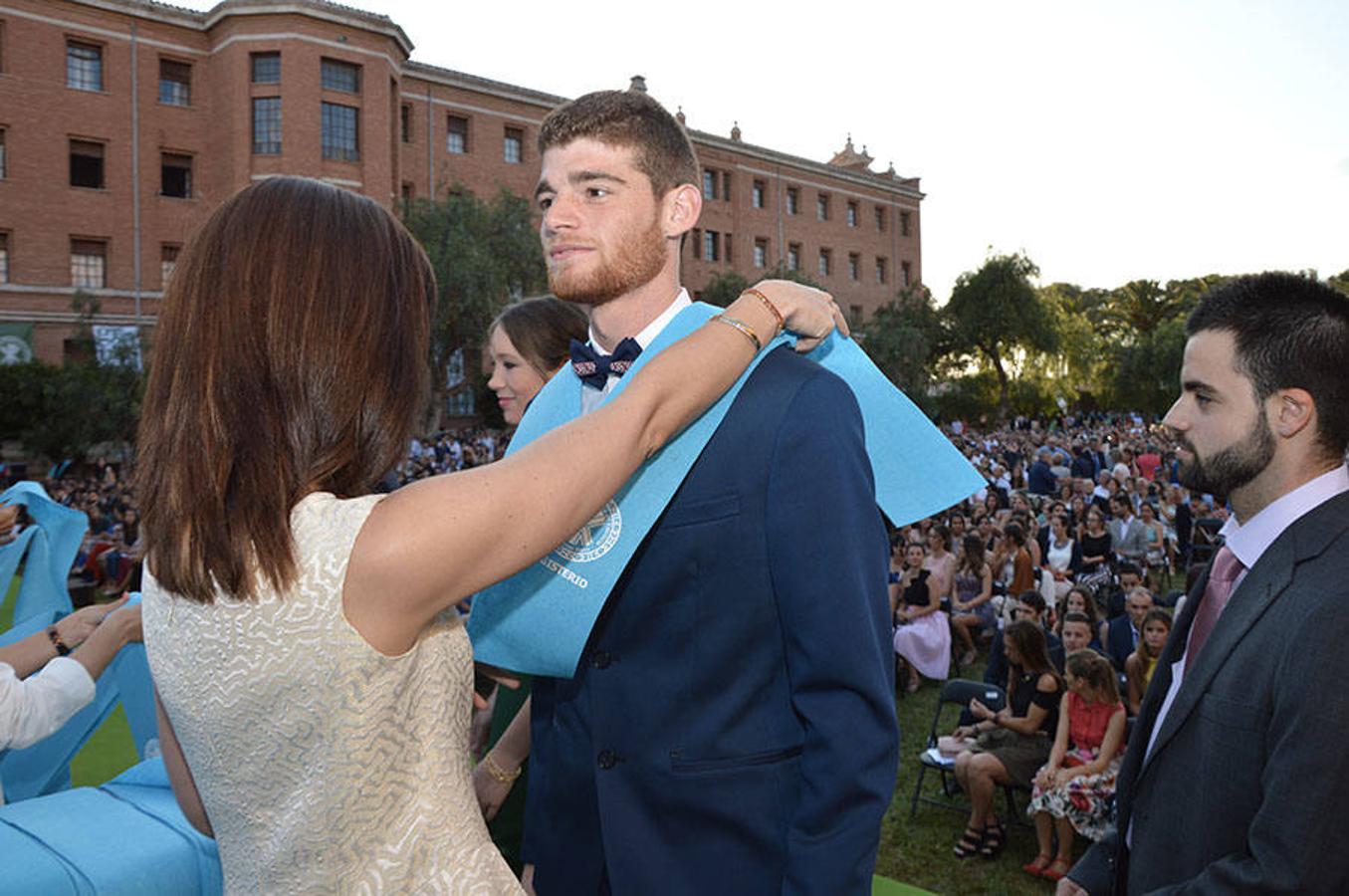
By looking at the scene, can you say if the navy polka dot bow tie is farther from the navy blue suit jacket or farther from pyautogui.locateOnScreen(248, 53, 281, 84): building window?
pyautogui.locateOnScreen(248, 53, 281, 84): building window

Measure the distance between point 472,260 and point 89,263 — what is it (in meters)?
14.2

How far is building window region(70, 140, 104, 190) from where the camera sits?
3275 cm

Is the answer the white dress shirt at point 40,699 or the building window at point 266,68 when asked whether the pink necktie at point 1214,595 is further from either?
the building window at point 266,68

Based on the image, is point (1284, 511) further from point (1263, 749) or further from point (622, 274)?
point (622, 274)

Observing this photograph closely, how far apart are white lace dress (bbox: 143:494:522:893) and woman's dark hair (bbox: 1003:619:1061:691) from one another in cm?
621

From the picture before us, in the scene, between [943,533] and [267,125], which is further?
[267,125]

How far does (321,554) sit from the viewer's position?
1344 millimetres

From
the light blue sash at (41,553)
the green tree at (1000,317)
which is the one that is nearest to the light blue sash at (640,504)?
the light blue sash at (41,553)

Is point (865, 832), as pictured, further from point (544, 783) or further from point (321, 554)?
point (321, 554)

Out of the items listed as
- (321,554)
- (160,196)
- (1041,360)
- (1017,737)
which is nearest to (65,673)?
(321,554)

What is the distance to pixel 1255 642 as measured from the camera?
199 centimetres

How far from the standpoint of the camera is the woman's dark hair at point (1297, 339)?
2.26 m

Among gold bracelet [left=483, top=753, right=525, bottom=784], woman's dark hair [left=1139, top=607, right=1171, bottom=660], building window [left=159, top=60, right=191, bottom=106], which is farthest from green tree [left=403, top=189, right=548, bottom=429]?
gold bracelet [left=483, top=753, right=525, bottom=784]

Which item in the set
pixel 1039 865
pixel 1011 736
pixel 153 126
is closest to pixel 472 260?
pixel 153 126
